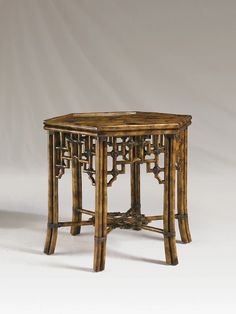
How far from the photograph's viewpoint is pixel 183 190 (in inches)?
192

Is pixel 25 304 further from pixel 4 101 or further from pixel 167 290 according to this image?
pixel 4 101

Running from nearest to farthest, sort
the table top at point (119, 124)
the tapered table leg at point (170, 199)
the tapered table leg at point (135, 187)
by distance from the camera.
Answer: the table top at point (119, 124) < the tapered table leg at point (170, 199) < the tapered table leg at point (135, 187)

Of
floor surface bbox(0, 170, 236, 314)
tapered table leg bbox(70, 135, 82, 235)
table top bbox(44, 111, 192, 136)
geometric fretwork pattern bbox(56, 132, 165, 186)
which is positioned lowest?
floor surface bbox(0, 170, 236, 314)

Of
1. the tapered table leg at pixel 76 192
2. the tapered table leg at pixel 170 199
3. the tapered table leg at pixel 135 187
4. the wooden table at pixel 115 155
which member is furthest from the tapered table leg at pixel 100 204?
the tapered table leg at pixel 135 187

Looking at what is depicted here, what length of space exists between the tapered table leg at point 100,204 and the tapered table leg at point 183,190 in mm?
648

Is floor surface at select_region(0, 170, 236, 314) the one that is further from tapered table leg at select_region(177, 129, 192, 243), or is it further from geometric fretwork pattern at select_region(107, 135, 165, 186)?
geometric fretwork pattern at select_region(107, 135, 165, 186)

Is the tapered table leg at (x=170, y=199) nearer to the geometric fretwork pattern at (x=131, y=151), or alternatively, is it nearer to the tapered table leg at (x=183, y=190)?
the geometric fretwork pattern at (x=131, y=151)

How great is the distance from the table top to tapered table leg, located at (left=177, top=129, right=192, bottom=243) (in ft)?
0.45

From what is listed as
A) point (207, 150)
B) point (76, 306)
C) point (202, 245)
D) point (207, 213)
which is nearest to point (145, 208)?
point (207, 213)

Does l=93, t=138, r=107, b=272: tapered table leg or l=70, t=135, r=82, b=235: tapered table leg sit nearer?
l=93, t=138, r=107, b=272: tapered table leg

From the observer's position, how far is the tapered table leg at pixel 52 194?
15.0ft

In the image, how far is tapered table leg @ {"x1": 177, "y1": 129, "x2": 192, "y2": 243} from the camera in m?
4.82

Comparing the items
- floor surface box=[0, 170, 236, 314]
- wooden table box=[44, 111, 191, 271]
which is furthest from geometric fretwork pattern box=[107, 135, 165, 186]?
floor surface box=[0, 170, 236, 314]

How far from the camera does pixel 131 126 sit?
168 inches
